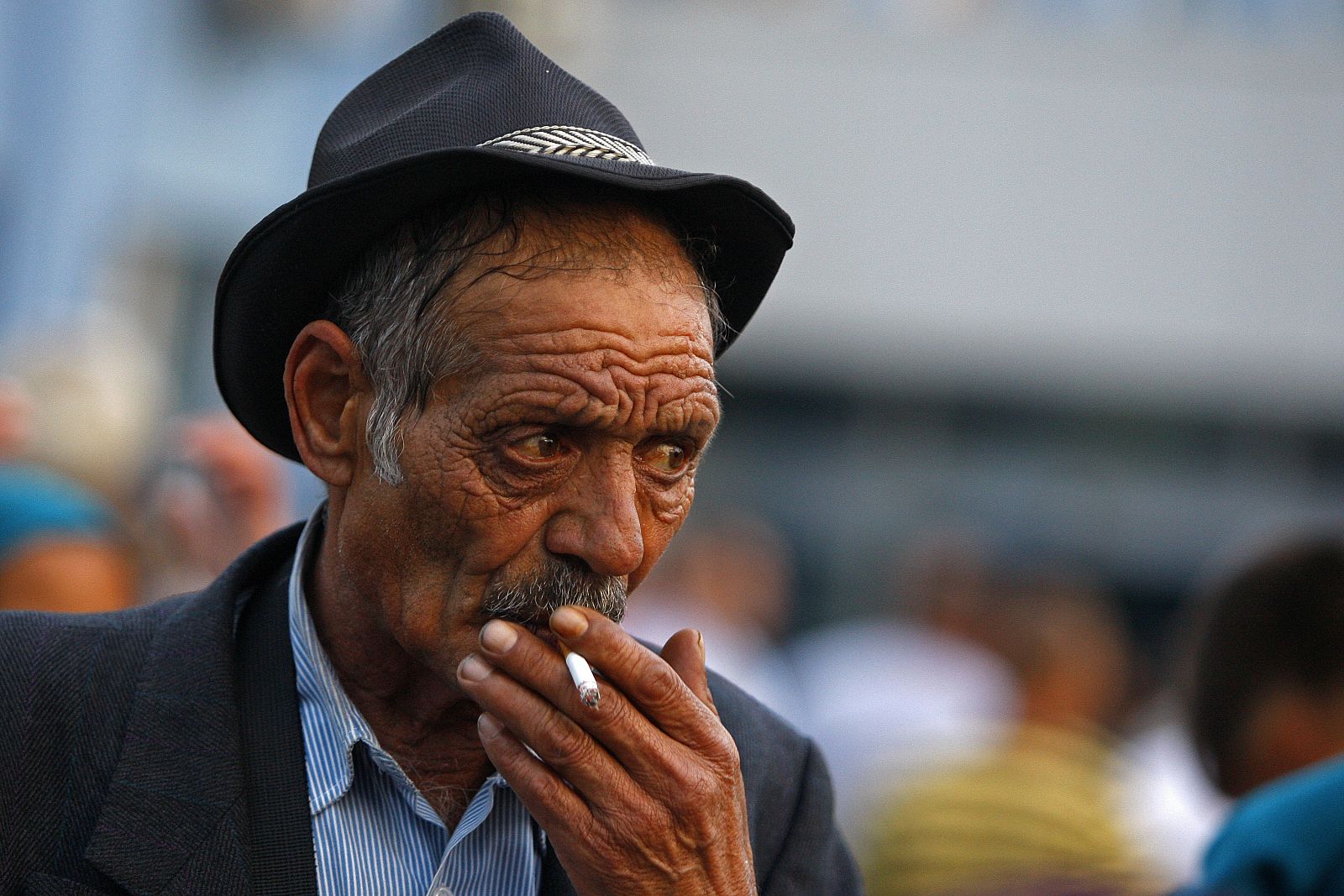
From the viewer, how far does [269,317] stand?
7.93 feet

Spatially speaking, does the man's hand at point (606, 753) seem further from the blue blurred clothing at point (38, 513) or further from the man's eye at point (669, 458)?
the blue blurred clothing at point (38, 513)

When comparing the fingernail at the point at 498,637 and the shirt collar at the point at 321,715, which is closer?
the fingernail at the point at 498,637

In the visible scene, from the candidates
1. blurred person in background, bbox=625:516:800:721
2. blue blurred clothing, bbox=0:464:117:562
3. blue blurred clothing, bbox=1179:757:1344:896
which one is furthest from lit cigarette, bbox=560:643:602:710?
blurred person in background, bbox=625:516:800:721

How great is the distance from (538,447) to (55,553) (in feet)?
6.96

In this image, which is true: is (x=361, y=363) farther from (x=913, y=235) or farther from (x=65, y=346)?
(x=913, y=235)

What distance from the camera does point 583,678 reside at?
2055 millimetres

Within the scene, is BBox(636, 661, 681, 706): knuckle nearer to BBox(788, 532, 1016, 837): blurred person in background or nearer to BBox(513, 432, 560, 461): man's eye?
BBox(513, 432, 560, 461): man's eye

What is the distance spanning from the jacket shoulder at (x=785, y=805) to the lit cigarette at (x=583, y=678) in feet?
1.79

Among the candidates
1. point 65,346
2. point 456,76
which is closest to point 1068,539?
point 65,346

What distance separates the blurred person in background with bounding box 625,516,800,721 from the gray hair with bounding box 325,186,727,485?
4.20 meters

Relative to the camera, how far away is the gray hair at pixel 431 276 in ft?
7.31

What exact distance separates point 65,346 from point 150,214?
20.8 ft

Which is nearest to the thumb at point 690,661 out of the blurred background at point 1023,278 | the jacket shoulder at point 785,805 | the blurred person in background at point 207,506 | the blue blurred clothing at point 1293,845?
the jacket shoulder at point 785,805

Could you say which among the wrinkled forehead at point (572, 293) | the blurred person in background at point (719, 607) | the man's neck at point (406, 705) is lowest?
the blurred person in background at point (719, 607)
